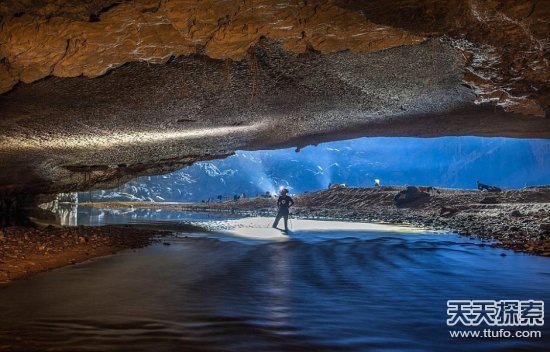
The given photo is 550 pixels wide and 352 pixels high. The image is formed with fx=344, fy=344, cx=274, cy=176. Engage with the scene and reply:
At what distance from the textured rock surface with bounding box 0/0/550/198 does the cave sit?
3 centimetres

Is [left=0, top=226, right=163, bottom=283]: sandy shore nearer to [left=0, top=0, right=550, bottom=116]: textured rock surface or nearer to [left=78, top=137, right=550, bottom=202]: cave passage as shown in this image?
[left=0, top=0, right=550, bottom=116]: textured rock surface

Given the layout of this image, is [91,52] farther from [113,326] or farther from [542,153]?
[542,153]

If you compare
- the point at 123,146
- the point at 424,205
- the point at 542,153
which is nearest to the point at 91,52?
the point at 123,146

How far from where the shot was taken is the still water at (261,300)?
11.1 ft

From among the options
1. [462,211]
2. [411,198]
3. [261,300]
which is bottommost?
[261,300]

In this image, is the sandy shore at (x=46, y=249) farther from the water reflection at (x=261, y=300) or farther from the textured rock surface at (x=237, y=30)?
the textured rock surface at (x=237, y=30)

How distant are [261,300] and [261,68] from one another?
152 inches

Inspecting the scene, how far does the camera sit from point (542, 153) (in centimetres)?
10200

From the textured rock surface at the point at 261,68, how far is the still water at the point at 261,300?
3452 mm

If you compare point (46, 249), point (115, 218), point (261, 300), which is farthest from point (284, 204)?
point (115, 218)

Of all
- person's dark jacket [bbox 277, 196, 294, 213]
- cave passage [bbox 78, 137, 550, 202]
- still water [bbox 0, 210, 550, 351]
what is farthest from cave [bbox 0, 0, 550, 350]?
cave passage [bbox 78, 137, 550, 202]

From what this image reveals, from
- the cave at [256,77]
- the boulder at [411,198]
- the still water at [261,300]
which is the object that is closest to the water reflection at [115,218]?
the cave at [256,77]

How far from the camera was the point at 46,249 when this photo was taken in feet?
26.8

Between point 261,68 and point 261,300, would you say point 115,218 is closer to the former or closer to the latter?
point 261,68
